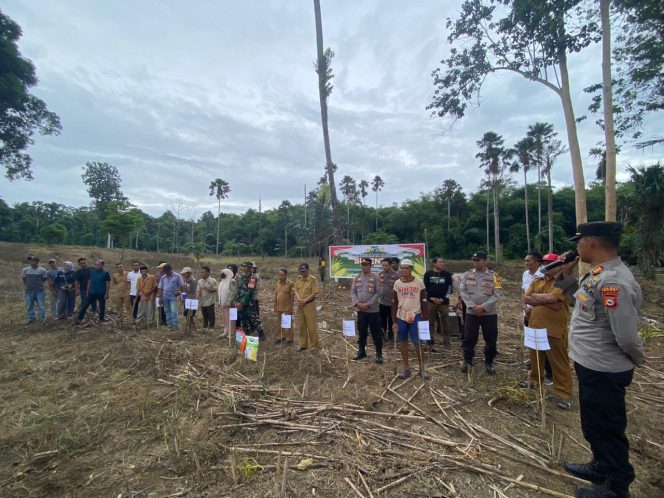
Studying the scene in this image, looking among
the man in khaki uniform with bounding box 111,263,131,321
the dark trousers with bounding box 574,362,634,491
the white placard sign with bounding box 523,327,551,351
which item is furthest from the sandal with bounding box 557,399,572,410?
the man in khaki uniform with bounding box 111,263,131,321

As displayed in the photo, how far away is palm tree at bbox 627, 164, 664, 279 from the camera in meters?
15.0

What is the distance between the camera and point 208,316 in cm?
849

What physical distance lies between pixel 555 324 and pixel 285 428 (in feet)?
12.2

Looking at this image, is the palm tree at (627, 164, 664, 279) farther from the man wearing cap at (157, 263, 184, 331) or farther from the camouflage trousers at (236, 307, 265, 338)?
the man wearing cap at (157, 263, 184, 331)

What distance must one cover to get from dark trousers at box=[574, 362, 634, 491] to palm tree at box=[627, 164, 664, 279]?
717 inches

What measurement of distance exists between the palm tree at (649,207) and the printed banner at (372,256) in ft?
41.7

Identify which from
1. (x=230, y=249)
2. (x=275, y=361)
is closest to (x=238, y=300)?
(x=275, y=361)

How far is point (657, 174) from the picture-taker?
15.0 m

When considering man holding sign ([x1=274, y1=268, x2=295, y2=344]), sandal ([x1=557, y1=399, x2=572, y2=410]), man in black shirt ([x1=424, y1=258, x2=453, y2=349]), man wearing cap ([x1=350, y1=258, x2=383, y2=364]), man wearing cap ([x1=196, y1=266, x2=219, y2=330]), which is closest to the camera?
sandal ([x1=557, y1=399, x2=572, y2=410])

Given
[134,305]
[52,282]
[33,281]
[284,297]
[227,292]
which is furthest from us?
[134,305]

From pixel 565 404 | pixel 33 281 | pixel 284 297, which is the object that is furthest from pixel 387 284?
pixel 33 281

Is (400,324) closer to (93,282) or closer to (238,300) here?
(238,300)

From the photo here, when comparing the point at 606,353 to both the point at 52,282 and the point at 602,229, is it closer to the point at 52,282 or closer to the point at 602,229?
the point at 602,229

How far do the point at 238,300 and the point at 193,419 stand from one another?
11.0 feet
